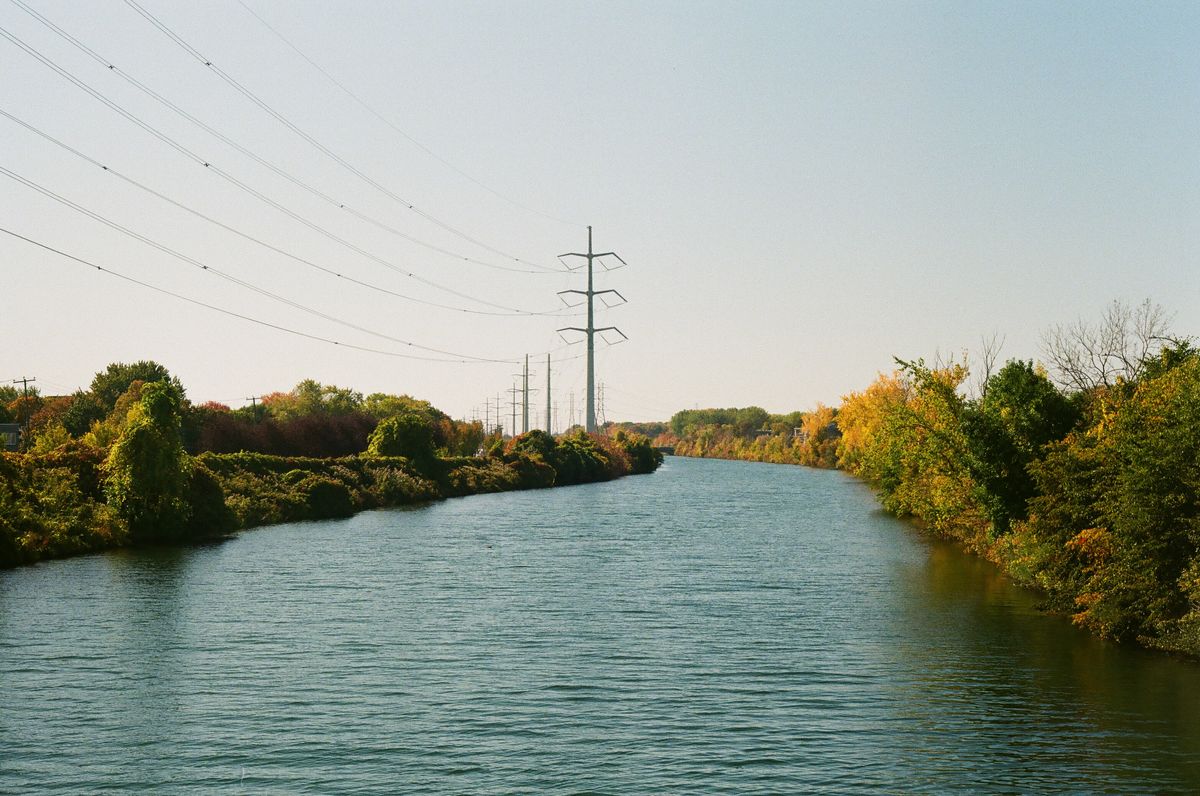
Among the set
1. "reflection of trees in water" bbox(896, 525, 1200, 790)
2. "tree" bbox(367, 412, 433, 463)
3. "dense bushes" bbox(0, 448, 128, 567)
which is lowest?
"reflection of trees in water" bbox(896, 525, 1200, 790)

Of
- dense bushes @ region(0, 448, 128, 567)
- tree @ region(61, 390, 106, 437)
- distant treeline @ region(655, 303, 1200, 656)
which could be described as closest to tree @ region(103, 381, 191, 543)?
dense bushes @ region(0, 448, 128, 567)

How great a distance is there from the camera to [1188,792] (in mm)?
18094

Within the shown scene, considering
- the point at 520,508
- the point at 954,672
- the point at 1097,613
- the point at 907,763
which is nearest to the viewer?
the point at 907,763

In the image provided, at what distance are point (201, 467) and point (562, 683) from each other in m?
40.0

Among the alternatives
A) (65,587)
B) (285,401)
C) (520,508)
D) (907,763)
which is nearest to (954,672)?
(907,763)

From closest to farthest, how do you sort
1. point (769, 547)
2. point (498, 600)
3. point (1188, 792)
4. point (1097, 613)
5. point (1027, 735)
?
point (1188, 792), point (1027, 735), point (1097, 613), point (498, 600), point (769, 547)

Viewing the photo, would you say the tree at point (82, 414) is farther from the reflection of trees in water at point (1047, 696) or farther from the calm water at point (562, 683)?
the reflection of trees in water at point (1047, 696)

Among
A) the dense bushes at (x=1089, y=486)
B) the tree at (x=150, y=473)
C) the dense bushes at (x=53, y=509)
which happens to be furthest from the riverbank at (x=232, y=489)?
the dense bushes at (x=1089, y=486)

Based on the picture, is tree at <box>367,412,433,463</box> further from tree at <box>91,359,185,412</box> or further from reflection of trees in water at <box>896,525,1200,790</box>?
reflection of trees in water at <box>896,525,1200,790</box>

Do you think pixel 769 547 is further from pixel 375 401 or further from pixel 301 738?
pixel 375 401

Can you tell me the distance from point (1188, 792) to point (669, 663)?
11.8 metres

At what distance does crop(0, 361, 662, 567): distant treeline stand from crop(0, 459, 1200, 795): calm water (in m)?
4.96

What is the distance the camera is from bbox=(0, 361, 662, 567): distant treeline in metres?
49.4

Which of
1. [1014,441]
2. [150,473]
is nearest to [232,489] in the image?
[150,473]
